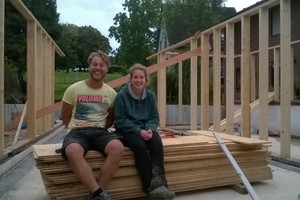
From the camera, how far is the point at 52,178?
104 inches

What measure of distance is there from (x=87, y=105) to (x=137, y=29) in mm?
27286

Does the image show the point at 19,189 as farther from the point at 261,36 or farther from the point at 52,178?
the point at 261,36

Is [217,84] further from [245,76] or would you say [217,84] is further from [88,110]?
[88,110]

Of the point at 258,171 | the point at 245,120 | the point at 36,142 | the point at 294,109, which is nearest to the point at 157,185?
the point at 258,171

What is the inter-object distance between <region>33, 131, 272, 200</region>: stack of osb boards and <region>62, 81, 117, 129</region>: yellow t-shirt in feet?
1.00

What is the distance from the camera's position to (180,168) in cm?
306

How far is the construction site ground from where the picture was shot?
300 cm

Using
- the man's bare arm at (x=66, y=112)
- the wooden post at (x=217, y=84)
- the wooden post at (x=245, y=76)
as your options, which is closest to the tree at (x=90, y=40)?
the wooden post at (x=217, y=84)

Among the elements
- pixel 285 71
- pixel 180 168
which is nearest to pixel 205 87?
pixel 285 71

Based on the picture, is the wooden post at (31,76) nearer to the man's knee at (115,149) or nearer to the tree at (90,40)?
the man's knee at (115,149)

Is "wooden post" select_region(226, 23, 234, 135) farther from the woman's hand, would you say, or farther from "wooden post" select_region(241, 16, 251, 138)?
the woman's hand

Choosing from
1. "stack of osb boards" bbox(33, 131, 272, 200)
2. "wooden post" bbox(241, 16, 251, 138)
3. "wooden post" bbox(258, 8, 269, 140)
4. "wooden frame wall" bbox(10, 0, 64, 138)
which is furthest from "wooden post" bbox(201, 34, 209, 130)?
"wooden frame wall" bbox(10, 0, 64, 138)

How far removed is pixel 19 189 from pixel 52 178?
2.62 ft

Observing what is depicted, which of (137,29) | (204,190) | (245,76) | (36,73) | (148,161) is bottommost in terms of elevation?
(204,190)
